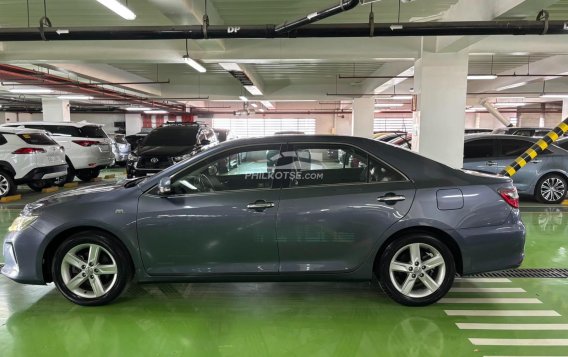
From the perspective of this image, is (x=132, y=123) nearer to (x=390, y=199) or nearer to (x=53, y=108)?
(x=53, y=108)

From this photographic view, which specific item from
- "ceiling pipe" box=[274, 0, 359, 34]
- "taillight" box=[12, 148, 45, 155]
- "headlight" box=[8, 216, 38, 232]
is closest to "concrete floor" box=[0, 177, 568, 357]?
"headlight" box=[8, 216, 38, 232]

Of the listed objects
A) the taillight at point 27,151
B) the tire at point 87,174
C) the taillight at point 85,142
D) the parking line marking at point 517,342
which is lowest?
the parking line marking at point 517,342

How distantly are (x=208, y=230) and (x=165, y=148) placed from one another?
6933 mm

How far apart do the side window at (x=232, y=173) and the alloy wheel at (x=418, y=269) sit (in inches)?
49.0

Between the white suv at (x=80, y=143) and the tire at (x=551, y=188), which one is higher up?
the white suv at (x=80, y=143)

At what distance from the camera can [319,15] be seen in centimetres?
512

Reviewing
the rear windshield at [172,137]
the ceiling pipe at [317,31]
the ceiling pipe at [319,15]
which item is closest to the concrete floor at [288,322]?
the ceiling pipe at [319,15]

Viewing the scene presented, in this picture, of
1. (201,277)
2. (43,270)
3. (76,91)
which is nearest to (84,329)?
(43,270)

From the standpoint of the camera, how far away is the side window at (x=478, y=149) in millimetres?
7912

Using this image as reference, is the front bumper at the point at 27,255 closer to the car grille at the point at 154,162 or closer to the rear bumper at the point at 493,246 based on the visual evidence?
the rear bumper at the point at 493,246

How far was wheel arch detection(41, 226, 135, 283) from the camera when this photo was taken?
3199mm

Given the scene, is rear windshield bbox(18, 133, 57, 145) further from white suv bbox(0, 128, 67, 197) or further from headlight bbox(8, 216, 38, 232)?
headlight bbox(8, 216, 38, 232)

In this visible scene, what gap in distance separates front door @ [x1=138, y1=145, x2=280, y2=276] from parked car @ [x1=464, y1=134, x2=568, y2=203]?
6.14 meters

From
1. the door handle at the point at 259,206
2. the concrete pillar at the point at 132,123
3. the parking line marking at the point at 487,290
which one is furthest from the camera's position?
the concrete pillar at the point at 132,123
